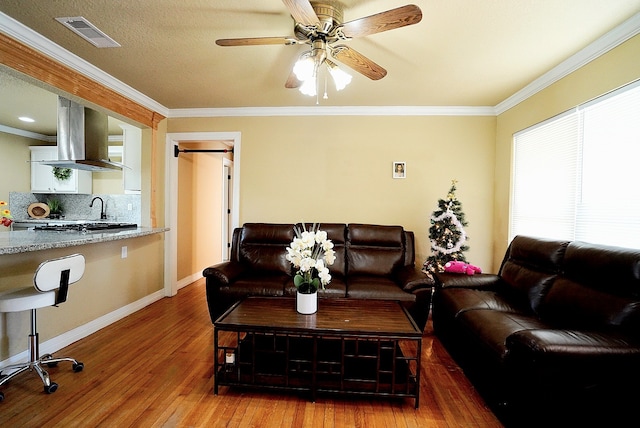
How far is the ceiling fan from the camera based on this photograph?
1.48 metres

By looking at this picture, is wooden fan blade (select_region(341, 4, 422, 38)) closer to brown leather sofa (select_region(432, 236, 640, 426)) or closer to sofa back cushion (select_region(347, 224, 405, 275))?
brown leather sofa (select_region(432, 236, 640, 426))

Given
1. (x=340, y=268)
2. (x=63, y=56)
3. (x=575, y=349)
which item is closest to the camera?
(x=575, y=349)

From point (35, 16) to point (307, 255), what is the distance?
98.2 inches

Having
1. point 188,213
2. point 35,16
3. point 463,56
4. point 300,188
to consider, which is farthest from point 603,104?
point 188,213

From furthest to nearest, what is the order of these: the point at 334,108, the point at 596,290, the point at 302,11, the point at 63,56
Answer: the point at 334,108 < the point at 63,56 < the point at 596,290 < the point at 302,11

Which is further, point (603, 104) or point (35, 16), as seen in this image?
point (603, 104)

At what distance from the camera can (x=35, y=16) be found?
1962 millimetres

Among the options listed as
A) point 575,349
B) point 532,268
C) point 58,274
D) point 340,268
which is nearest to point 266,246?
point 340,268

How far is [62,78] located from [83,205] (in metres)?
3.33

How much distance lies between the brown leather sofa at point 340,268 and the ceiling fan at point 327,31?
183 cm

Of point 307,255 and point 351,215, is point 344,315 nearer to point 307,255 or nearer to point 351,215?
point 307,255

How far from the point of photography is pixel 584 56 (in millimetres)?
2312

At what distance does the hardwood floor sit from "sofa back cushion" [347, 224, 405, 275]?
1.08 meters

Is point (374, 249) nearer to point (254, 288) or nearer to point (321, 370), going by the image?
point (254, 288)
